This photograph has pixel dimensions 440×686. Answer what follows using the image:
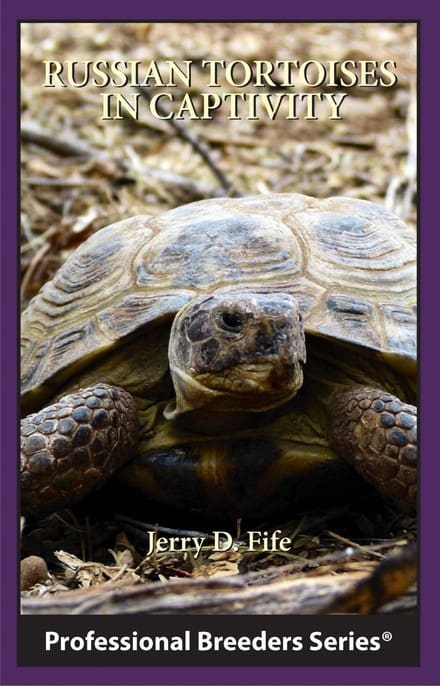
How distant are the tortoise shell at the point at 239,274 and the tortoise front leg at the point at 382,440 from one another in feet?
0.73

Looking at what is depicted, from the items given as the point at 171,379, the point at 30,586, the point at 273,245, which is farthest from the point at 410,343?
the point at 30,586

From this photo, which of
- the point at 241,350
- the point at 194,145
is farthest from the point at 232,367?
the point at 194,145

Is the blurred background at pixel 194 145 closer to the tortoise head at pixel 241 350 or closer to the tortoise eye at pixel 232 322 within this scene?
the tortoise head at pixel 241 350

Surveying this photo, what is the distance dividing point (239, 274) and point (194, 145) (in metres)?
3.23

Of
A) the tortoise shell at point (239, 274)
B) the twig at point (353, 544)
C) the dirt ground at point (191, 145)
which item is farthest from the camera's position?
the dirt ground at point (191, 145)

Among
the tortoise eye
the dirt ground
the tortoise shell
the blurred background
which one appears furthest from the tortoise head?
the blurred background

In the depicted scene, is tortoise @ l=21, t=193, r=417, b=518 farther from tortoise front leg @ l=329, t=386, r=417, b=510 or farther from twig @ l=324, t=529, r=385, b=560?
twig @ l=324, t=529, r=385, b=560

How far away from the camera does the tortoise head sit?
10.3 ft

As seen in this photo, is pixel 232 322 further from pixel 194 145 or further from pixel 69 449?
pixel 194 145

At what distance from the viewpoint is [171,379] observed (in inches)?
146

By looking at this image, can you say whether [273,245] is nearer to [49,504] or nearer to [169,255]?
[169,255]

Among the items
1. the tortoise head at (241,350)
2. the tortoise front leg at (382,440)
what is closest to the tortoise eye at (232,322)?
the tortoise head at (241,350)

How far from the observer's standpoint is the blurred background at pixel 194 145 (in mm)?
6684

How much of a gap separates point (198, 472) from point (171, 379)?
0.34 metres
